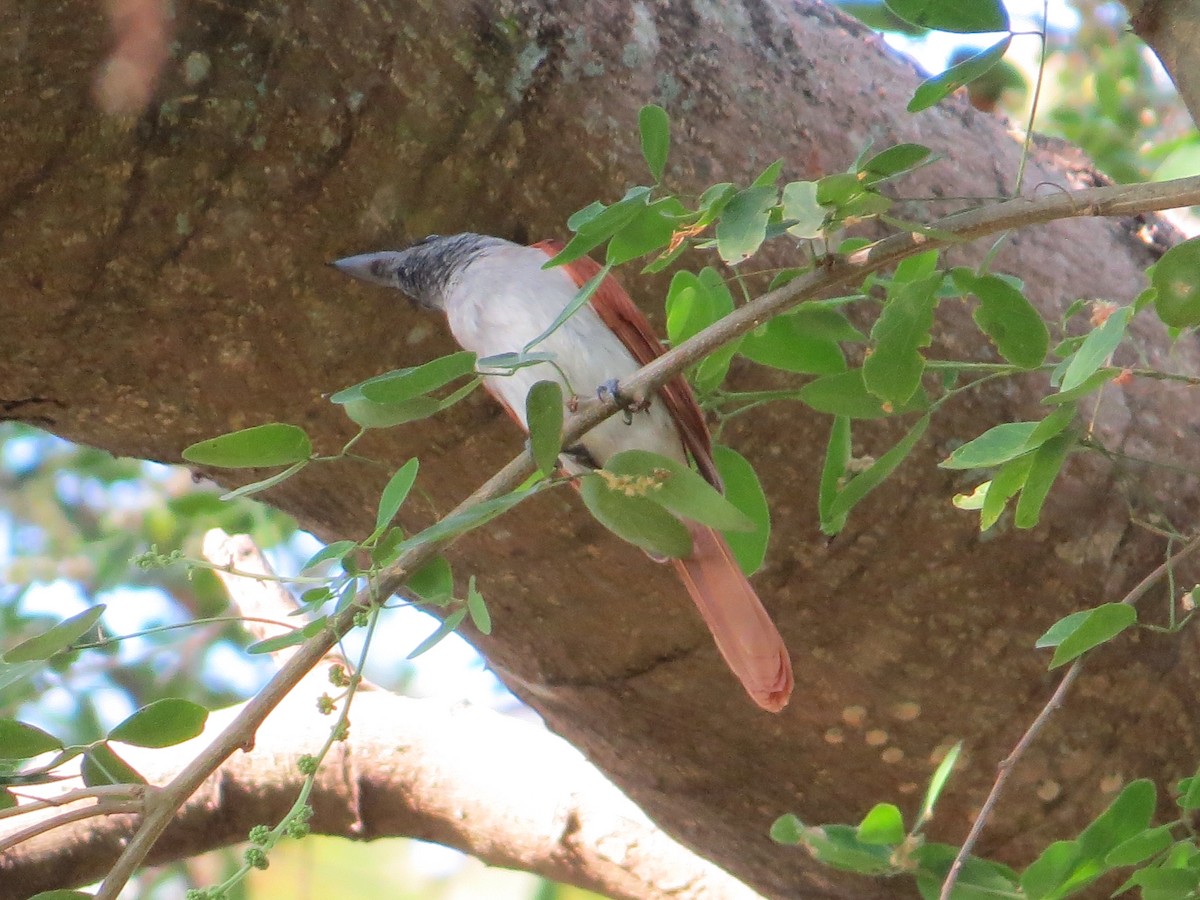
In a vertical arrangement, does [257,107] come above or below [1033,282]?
above

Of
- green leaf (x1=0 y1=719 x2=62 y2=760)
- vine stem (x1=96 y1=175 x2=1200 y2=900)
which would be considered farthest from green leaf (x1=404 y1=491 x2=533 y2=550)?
green leaf (x1=0 y1=719 x2=62 y2=760)

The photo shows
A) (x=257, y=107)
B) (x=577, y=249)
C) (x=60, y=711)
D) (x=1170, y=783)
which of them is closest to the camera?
(x=577, y=249)

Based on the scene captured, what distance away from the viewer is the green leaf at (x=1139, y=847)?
3.63 feet

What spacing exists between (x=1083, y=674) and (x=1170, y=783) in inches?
9.9

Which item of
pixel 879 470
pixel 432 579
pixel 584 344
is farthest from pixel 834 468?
pixel 584 344

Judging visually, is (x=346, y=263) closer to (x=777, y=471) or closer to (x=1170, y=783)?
(x=777, y=471)

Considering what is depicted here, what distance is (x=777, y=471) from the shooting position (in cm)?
170

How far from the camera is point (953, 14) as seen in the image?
3.25ft

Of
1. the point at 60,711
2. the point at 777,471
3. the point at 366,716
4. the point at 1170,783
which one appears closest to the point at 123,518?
the point at 60,711

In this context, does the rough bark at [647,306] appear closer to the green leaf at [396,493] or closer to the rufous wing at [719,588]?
the rufous wing at [719,588]

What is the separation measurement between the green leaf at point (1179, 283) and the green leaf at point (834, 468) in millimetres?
370

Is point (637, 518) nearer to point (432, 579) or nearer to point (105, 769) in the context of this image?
point (432, 579)

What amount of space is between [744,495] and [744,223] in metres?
0.44

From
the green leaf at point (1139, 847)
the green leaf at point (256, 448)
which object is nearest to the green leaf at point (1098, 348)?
the green leaf at point (1139, 847)
